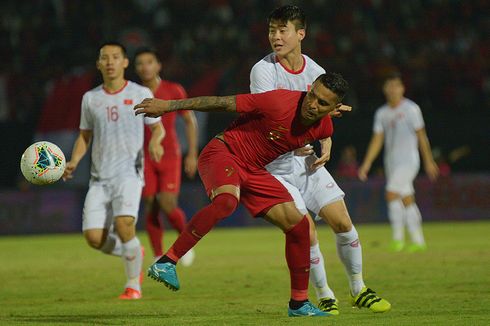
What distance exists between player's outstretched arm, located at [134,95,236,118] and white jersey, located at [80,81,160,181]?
2.50 meters

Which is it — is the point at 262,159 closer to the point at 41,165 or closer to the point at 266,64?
the point at 266,64

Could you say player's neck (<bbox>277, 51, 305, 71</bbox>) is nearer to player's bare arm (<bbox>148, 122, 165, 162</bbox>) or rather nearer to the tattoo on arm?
the tattoo on arm

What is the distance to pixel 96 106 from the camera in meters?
9.66

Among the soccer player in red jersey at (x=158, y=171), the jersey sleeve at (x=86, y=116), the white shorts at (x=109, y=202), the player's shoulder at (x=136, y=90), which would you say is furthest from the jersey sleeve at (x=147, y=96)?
the soccer player in red jersey at (x=158, y=171)

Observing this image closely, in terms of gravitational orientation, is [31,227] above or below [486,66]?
below

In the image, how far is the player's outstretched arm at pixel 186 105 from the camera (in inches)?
273

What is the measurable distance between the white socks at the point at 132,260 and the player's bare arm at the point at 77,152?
881mm

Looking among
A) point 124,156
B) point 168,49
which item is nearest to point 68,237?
point 168,49

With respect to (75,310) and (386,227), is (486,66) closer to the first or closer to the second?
(386,227)

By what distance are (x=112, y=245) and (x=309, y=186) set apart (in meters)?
2.81

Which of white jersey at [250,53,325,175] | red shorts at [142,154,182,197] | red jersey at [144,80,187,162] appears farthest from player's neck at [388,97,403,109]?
white jersey at [250,53,325,175]

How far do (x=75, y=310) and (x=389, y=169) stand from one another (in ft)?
27.4

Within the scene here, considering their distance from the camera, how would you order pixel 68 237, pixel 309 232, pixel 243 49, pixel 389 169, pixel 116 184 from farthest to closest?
pixel 243 49, pixel 68 237, pixel 389 169, pixel 116 184, pixel 309 232

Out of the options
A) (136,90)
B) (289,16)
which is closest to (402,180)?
(136,90)
